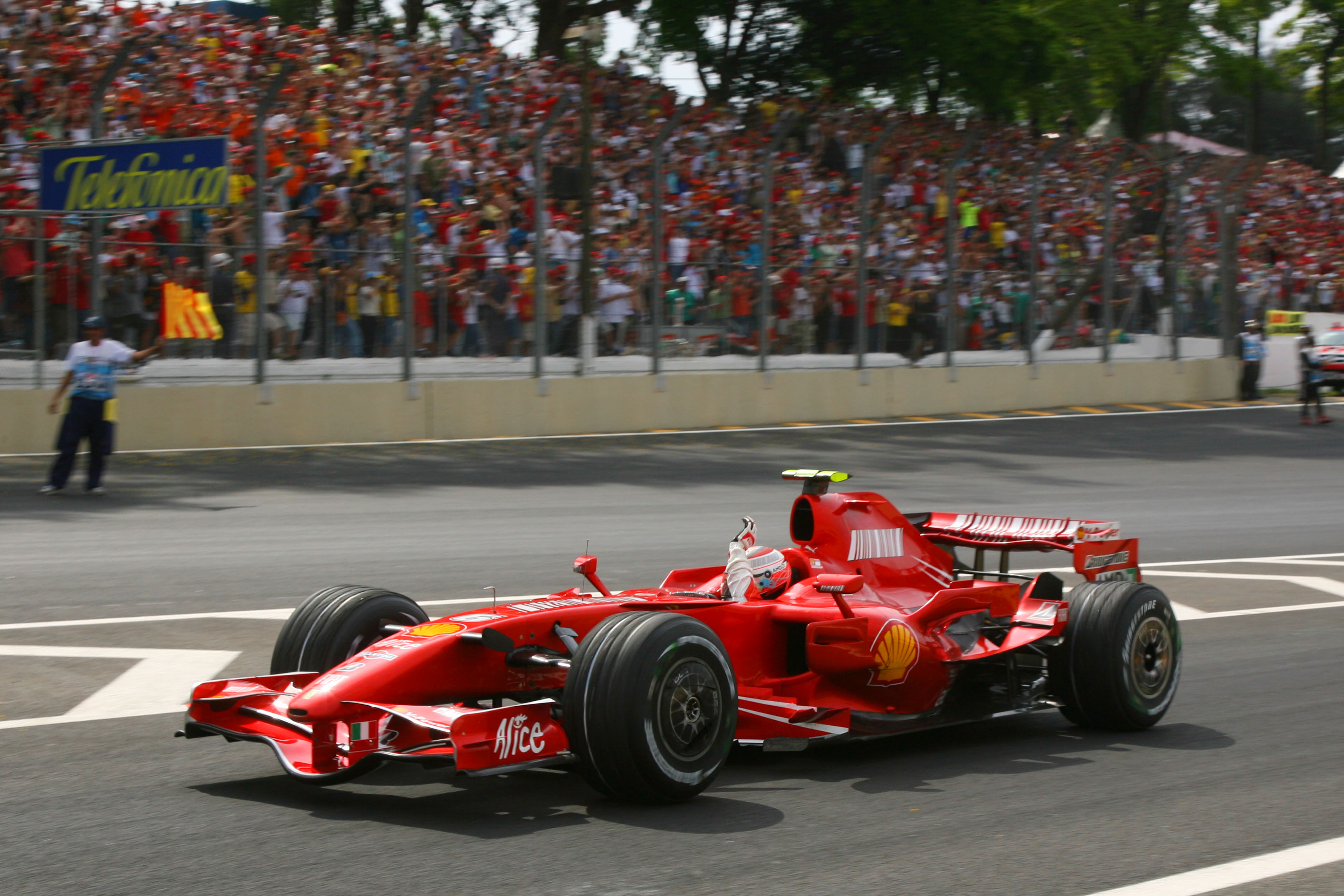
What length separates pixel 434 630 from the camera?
5.40 m

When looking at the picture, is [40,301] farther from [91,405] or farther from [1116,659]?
[1116,659]

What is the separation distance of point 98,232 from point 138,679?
33.8 feet

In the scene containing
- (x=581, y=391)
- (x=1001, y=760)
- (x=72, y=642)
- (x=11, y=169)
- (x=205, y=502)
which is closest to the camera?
(x=1001, y=760)

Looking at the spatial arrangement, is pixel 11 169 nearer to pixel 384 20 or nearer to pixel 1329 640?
pixel 1329 640

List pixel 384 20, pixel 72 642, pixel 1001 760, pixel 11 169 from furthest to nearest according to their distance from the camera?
pixel 384 20 → pixel 11 169 → pixel 72 642 → pixel 1001 760

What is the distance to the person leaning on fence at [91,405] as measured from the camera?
1368 centimetres

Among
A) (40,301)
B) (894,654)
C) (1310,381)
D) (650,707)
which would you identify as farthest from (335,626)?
(1310,381)

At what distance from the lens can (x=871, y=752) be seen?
20.5ft

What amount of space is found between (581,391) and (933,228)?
22.7ft

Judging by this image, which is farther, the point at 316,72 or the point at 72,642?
the point at 316,72

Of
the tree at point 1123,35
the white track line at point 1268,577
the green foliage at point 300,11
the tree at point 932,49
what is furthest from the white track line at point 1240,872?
the green foliage at point 300,11

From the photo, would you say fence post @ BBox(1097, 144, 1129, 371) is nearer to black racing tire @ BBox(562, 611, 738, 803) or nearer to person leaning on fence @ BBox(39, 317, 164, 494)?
person leaning on fence @ BBox(39, 317, 164, 494)

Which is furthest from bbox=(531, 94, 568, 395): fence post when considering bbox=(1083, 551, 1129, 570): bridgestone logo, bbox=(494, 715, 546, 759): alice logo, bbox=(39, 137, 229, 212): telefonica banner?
bbox=(494, 715, 546, 759): alice logo

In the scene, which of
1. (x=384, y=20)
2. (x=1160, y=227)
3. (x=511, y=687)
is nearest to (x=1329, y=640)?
(x=511, y=687)
